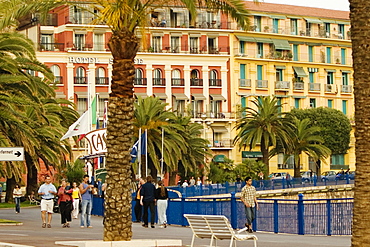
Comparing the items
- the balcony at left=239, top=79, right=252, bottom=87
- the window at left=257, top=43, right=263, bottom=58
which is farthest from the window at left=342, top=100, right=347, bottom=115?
the balcony at left=239, top=79, right=252, bottom=87

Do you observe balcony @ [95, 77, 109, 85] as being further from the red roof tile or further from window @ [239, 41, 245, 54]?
the red roof tile

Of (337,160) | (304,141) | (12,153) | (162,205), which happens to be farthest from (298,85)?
(12,153)

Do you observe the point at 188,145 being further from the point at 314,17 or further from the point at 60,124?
the point at 314,17

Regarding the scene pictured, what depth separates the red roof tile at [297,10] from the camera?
9948 cm

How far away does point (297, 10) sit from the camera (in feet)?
334

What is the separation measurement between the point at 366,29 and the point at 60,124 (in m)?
43.3

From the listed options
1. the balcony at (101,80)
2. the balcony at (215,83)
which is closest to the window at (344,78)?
the balcony at (215,83)

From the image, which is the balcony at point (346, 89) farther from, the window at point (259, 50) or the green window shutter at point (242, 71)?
the green window shutter at point (242, 71)

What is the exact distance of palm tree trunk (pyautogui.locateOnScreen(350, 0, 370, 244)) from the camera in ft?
49.3

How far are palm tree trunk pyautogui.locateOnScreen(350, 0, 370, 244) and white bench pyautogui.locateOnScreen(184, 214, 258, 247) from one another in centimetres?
242

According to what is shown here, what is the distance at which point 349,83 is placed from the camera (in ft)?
343

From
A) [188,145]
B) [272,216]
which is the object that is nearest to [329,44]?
[188,145]

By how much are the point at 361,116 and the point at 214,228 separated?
3.85 meters

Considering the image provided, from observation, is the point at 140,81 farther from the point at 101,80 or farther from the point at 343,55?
the point at 343,55
